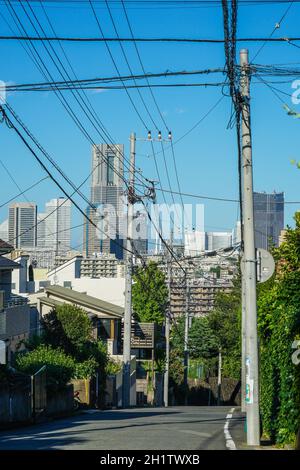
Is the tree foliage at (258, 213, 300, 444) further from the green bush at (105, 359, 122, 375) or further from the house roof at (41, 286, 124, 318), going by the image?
the house roof at (41, 286, 124, 318)

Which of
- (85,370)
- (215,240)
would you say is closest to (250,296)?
(85,370)

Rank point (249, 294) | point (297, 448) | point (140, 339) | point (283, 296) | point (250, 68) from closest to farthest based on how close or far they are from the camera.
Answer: point (297, 448)
point (249, 294)
point (250, 68)
point (283, 296)
point (140, 339)

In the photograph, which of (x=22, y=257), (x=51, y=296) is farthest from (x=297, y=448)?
(x=22, y=257)

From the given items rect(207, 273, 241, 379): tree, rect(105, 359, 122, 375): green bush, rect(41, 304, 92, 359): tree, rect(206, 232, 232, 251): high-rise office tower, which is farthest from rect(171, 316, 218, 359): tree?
rect(206, 232, 232, 251): high-rise office tower

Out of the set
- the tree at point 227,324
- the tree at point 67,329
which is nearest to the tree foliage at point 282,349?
the tree at point 67,329

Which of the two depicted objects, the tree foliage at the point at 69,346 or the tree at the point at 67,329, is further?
the tree at the point at 67,329

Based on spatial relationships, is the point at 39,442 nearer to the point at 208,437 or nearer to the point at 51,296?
the point at 208,437

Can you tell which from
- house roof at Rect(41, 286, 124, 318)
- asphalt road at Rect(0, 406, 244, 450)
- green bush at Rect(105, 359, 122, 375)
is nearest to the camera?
asphalt road at Rect(0, 406, 244, 450)

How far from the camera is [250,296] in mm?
17766

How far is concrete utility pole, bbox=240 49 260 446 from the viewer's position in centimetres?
1756

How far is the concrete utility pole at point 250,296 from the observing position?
17562 millimetres

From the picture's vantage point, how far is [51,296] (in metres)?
59.2

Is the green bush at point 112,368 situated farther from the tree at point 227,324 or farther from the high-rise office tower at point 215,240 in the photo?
the high-rise office tower at point 215,240

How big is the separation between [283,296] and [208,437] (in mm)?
3716
